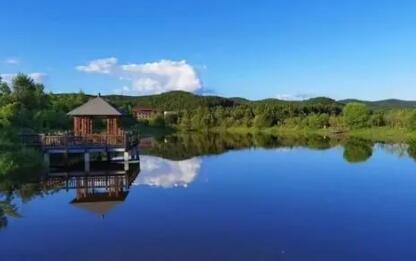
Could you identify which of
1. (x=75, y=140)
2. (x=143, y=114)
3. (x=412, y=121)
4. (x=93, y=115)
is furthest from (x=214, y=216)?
(x=143, y=114)

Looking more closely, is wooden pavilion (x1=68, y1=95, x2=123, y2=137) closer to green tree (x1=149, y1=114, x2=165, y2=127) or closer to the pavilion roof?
the pavilion roof

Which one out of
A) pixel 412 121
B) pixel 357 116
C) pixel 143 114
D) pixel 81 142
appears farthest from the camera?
pixel 143 114

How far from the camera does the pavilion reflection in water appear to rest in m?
16.6

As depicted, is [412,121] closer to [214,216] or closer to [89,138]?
[89,138]

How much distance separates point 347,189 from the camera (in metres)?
20.5

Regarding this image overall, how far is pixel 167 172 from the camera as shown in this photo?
26.8m

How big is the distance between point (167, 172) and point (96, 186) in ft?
23.3

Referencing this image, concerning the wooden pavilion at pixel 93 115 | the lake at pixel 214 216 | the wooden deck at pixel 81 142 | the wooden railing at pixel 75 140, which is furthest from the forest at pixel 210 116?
the lake at pixel 214 216

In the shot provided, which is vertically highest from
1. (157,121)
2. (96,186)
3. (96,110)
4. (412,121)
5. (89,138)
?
(96,110)

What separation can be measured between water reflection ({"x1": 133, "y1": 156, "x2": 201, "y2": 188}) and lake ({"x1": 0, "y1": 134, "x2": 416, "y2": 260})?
0.10 m

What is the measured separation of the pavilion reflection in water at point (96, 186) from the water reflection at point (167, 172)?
2.30 feet

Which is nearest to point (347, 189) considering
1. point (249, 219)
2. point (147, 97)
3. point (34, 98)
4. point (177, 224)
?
point (249, 219)

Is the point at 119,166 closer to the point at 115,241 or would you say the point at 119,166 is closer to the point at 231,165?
the point at 231,165

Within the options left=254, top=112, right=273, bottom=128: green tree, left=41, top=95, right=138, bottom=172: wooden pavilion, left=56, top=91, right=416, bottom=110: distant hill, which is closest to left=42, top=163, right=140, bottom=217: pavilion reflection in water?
left=41, top=95, right=138, bottom=172: wooden pavilion
